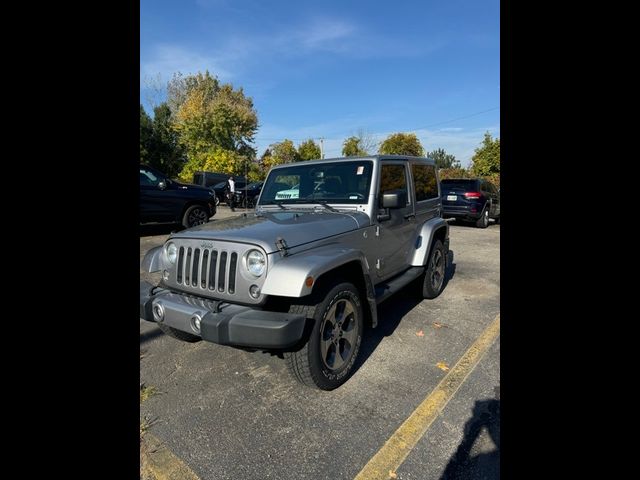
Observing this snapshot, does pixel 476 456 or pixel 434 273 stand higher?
pixel 434 273

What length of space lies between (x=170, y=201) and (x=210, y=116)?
20935 millimetres

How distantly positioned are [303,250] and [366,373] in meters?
1.17

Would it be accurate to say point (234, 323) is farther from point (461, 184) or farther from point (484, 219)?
point (484, 219)

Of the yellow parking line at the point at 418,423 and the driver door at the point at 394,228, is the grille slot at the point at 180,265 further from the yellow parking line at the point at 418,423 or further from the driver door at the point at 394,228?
the yellow parking line at the point at 418,423

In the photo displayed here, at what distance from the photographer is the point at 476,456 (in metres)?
2.23

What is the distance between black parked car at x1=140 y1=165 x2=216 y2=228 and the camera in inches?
344

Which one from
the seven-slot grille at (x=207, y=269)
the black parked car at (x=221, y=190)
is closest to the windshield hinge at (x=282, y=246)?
the seven-slot grille at (x=207, y=269)

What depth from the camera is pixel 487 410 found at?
266 centimetres

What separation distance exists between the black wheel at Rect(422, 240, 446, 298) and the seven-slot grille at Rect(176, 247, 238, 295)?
9.37 ft

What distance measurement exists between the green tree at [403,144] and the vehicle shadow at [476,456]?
1316 inches

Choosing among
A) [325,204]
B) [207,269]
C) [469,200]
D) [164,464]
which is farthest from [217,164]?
[164,464]
